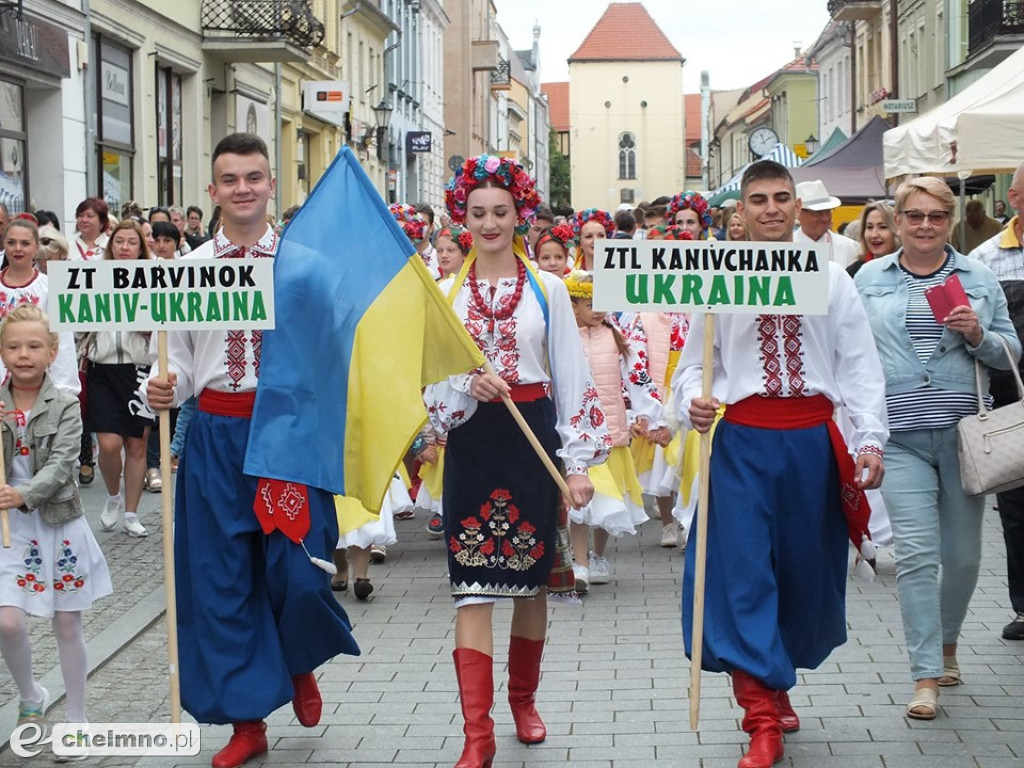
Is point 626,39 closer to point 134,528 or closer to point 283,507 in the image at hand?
point 134,528

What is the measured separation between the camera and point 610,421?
32.7 feet

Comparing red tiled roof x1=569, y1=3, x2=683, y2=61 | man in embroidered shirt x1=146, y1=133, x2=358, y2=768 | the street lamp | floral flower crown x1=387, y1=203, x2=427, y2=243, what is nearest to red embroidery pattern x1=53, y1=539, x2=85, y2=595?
man in embroidered shirt x1=146, y1=133, x2=358, y2=768

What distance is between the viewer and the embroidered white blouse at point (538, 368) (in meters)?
5.84

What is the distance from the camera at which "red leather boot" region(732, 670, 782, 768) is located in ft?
18.1

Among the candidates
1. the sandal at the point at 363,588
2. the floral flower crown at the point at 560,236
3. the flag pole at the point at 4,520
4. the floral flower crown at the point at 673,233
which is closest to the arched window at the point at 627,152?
the floral flower crown at the point at 673,233

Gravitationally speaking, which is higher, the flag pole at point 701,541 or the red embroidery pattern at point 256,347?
the red embroidery pattern at point 256,347

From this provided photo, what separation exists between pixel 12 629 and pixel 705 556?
95.0 inches

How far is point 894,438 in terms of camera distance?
21.4 ft

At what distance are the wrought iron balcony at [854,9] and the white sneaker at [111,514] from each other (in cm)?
4342

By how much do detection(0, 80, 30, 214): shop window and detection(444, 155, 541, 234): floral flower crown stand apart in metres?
12.6

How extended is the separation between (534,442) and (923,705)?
6.14ft

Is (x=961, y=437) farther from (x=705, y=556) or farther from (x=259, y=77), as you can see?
(x=259, y=77)

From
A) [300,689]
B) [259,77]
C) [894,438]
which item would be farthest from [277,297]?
[259,77]

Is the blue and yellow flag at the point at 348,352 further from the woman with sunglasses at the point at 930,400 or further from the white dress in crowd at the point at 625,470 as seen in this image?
the white dress in crowd at the point at 625,470
